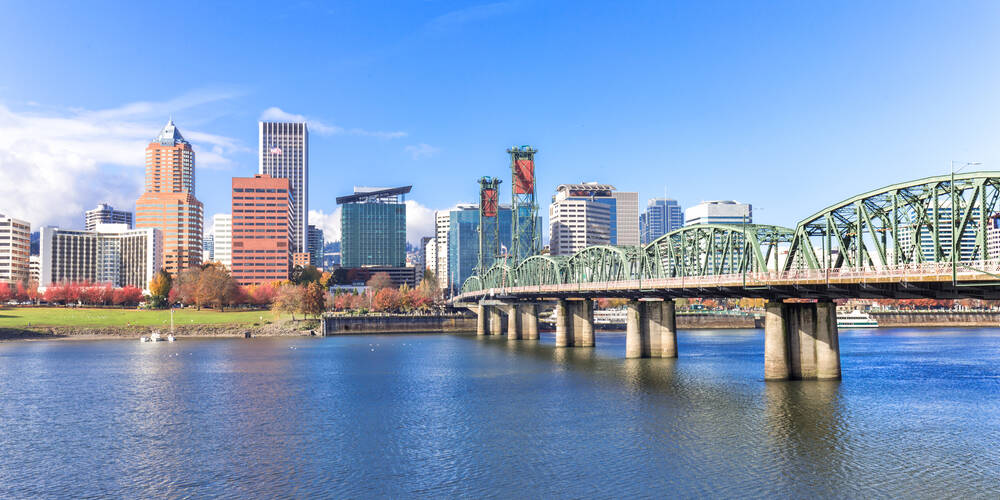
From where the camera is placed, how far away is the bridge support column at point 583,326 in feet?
498

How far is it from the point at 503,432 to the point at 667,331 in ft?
212

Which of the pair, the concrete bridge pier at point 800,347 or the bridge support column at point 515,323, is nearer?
the concrete bridge pier at point 800,347

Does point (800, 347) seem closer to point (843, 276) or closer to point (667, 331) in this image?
point (843, 276)

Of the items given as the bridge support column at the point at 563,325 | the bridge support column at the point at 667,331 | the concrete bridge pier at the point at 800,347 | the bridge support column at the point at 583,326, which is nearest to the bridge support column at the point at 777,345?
the concrete bridge pier at the point at 800,347

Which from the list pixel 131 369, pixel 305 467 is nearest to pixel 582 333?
pixel 131 369

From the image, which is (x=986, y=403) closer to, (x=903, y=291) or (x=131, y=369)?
(x=903, y=291)

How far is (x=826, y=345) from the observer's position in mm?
81062

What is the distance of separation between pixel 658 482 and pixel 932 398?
42.2m

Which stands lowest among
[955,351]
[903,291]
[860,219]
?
[955,351]

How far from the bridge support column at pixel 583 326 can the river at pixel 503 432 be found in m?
44.3

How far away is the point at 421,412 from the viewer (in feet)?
229

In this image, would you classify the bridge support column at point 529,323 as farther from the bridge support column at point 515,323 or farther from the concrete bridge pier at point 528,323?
the bridge support column at point 515,323

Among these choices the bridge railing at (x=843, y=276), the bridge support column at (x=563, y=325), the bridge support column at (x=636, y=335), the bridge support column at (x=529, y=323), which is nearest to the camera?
the bridge railing at (x=843, y=276)

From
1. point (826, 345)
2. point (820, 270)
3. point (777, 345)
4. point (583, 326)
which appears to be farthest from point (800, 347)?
point (583, 326)
